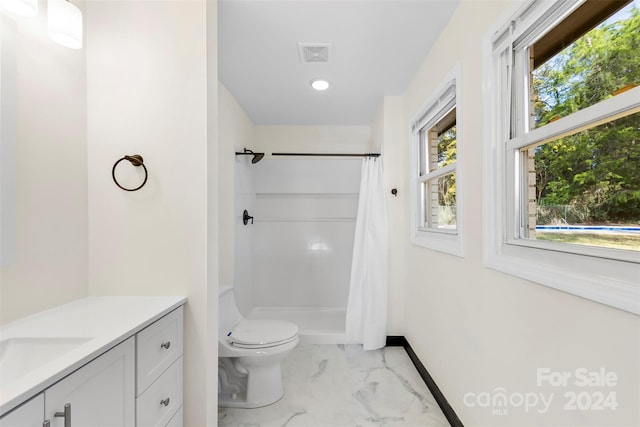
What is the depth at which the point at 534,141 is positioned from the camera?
45.2 inches

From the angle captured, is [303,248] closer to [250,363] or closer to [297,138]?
[297,138]

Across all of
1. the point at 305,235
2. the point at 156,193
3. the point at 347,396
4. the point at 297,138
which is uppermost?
the point at 297,138

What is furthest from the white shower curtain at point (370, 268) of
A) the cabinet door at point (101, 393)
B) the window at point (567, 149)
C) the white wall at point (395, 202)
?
the cabinet door at point (101, 393)

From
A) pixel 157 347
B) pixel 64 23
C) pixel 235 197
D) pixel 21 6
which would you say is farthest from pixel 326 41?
pixel 157 347

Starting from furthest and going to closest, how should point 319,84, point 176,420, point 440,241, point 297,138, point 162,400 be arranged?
1. point 297,138
2. point 319,84
3. point 440,241
4. point 176,420
5. point 162,400

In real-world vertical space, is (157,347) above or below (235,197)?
below

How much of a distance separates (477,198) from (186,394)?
1648mm

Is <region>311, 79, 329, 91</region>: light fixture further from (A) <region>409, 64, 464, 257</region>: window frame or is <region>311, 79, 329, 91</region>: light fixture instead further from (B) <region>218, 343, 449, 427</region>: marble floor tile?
(B) <region>218, 343, 449, 427</region>: marble floor tile

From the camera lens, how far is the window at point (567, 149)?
2.72ft

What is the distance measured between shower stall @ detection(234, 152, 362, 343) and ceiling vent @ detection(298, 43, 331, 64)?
1.54m

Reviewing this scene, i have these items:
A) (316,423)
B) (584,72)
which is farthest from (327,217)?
(584,72)

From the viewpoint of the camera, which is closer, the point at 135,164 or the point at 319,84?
the point at 135,164

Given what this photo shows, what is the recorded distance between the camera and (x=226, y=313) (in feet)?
7.16

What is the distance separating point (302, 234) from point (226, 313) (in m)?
1.76
